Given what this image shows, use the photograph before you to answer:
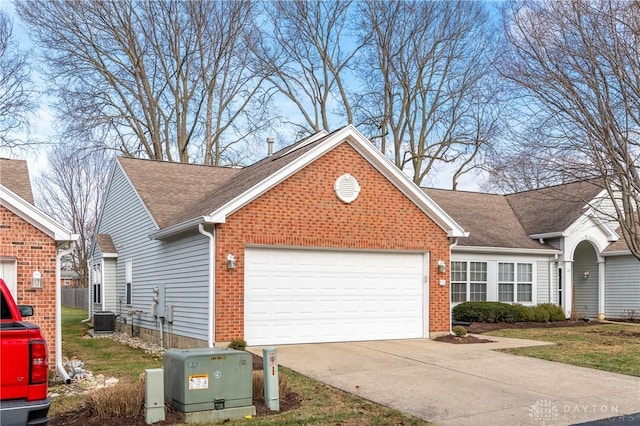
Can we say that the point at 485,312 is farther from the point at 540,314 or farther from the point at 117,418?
the point at 117,418

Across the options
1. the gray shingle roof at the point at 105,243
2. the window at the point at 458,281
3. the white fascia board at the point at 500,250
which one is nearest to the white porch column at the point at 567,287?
the white fascia board at the point at 500,250

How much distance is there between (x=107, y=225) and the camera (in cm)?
2531

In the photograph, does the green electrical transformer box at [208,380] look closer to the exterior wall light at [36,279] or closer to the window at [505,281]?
the exterior wall light at [36,279]

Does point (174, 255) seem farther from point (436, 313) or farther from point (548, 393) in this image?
point (548, 393)

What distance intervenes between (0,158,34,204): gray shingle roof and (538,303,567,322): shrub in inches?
698

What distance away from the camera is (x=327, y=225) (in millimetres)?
16266

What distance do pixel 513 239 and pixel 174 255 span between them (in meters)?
14.0

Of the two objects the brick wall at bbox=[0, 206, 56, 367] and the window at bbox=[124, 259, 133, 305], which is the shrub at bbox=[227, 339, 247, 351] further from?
the window at bbox=[124, 259, 133, 305]

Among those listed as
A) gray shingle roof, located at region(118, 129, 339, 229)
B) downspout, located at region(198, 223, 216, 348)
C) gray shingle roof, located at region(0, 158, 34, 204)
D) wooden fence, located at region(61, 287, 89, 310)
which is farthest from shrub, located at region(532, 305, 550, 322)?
wooden fence, located at region(61, 287, 89, 310)

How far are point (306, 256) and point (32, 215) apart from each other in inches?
256

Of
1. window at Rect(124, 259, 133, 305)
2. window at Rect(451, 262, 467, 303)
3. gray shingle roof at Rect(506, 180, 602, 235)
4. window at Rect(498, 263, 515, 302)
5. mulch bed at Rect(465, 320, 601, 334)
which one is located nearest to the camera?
mulch bed at Rect(465, 320, 601, 334)

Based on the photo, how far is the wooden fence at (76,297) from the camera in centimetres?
4391

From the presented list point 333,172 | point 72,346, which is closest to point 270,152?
point 333,172

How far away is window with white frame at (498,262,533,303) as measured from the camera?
24406mm
